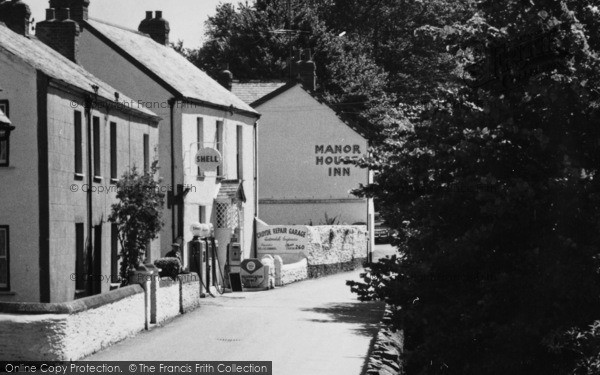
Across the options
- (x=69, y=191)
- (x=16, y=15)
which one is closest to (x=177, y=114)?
(x=16, y=15)

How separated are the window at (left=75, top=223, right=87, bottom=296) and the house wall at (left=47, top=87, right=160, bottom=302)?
15 centimetres

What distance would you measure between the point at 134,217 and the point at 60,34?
6549 millimetres

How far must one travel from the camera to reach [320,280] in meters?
47.1

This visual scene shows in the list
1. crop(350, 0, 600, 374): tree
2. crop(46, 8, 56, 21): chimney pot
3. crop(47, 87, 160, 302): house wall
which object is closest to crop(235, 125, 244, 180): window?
crop(46, 8, 56, 21): chimney pot

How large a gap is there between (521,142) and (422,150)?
2.03 meters

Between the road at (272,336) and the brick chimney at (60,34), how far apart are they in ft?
27.9

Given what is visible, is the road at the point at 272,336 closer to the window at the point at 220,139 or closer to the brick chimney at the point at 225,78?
the window at the point at 220,139

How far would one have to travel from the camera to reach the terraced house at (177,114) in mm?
38094

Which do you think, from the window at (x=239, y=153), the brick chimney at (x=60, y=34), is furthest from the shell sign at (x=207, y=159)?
the window at (x=239, y=153)

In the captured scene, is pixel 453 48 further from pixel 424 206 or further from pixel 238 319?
pixel 238 319

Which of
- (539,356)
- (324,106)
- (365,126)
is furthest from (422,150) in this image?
(365,126)

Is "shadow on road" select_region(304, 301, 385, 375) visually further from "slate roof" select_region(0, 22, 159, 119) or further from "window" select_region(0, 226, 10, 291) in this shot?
"slate roof" select_region(0, 22, 159, 119)

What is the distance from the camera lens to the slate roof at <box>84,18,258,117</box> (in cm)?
3853

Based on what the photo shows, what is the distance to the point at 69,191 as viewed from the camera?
89.0ft
